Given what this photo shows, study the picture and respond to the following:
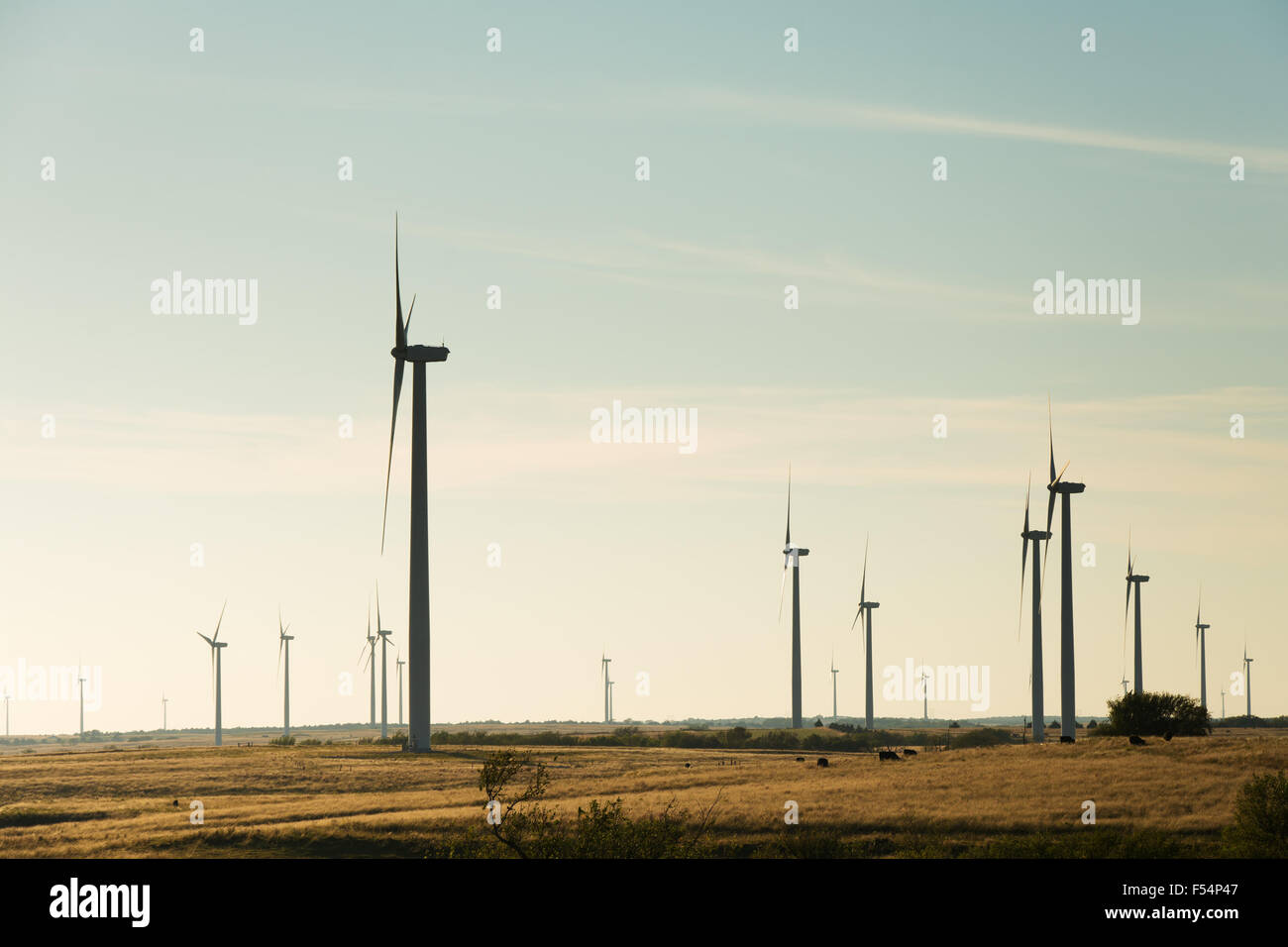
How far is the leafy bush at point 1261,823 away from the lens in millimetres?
47812

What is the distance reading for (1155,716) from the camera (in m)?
102

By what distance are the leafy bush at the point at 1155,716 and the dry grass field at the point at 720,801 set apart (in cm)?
1428

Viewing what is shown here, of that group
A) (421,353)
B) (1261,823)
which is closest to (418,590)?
(421,353)

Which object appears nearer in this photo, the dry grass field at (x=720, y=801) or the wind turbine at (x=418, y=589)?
the dry grass field at (x=720, y=801)

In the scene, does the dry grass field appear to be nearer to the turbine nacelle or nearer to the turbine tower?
the turbine tower

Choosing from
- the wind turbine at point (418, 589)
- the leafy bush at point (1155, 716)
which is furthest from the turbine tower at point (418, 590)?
the leafy bush at point (1155, 716)

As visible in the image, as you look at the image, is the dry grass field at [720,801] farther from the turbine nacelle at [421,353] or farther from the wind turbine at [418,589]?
the turbine nacelle at [421,353]

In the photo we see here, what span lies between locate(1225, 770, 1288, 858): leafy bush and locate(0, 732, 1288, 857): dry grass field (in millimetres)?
1727
